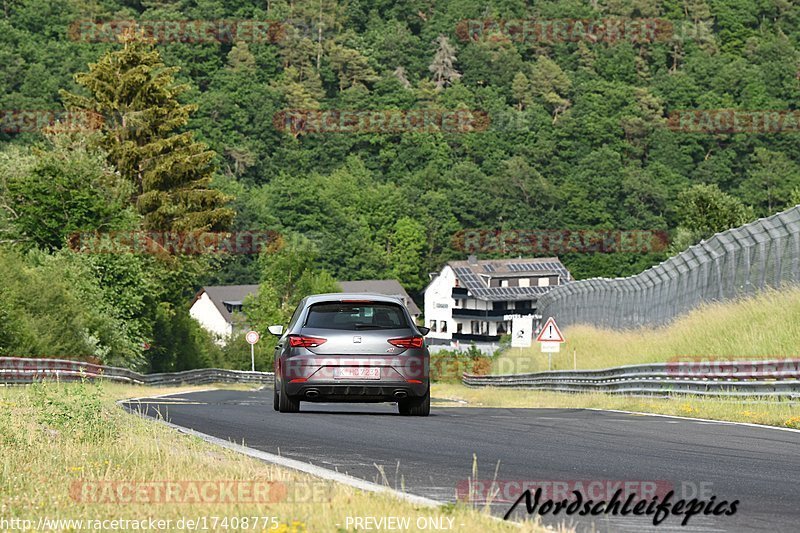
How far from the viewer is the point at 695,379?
83.9 ft

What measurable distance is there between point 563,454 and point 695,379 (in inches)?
543

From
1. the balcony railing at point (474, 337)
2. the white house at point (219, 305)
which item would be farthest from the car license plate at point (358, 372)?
the balcony railing at point (474, 337)

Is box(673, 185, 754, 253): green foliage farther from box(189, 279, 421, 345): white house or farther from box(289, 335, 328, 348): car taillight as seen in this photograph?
box(289, 335, 328, 348): car taillight

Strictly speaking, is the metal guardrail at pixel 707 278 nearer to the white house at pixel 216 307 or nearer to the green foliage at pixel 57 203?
the green foliage at pixel 57 203

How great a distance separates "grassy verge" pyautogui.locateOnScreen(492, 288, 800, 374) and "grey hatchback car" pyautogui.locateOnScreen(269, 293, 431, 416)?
907 cm

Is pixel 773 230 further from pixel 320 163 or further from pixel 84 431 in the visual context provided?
pixel 320 163

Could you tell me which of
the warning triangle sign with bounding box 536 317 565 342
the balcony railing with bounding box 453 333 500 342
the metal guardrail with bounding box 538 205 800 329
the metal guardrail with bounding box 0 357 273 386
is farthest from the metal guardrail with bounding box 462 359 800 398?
the balcony railing with bounding box 453 333 500 342

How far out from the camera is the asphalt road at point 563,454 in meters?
9.02

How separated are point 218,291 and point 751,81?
86.5 metres

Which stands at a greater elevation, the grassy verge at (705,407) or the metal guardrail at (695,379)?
the metal guardrail at (695,379)

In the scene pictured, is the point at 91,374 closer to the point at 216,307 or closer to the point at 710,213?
the point at 710,213

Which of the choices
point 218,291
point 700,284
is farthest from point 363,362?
point 218,291

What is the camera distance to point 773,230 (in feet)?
92.0

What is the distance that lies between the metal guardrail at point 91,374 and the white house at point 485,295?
67.5 metres
